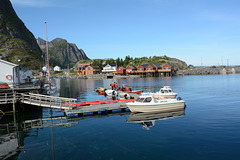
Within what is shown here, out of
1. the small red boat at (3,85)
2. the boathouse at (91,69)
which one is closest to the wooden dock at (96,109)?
the small red boat at (3,85)

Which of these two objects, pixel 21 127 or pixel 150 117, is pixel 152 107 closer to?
pixel 150 117

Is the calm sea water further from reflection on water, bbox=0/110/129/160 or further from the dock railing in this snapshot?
the dock railing

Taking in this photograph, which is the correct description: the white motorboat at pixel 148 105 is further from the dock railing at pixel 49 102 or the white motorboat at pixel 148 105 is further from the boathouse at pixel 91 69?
the boathouse at pixel 91 69

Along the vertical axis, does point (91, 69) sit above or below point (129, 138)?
above

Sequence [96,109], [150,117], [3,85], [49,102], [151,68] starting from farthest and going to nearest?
1. [151,68]
2. [3,85]
3. [49,102]
4. [96,109]
5. [150,117]

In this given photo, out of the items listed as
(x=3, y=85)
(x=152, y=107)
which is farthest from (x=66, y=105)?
(x=3, y=85)

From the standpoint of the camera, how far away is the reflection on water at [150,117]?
21775mm

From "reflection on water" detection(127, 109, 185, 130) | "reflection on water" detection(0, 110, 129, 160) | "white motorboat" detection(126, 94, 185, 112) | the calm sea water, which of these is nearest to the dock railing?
"reflection on water" detection(0, 110, 129, 160)

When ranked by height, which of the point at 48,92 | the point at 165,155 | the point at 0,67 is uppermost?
the point at 0,67

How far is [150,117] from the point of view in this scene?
23875 millimetres

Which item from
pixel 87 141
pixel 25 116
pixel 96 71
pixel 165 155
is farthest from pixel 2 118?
pixel 96 71

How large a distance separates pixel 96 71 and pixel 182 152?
158788mm

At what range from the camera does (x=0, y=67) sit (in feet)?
105

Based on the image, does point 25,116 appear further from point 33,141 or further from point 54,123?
point 33,141
